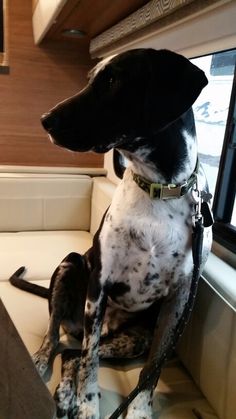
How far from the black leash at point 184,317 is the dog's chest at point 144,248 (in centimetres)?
4

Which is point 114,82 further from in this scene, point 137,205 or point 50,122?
point 137,205

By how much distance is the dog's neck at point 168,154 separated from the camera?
996mm

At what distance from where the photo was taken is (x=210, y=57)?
1.56 meters

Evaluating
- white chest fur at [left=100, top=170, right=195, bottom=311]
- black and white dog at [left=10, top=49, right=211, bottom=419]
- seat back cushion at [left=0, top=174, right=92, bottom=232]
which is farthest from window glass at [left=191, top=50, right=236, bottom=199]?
seat back cushion at [left=0, top=174, right=92, bottom=232]

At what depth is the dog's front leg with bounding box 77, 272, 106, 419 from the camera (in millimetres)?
1057

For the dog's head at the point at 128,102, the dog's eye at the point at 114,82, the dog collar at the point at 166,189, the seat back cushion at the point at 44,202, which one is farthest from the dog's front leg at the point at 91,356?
the seat back cushion at the point at 44,202

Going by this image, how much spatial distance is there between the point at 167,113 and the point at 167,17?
53 cm

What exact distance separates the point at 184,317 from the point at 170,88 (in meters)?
0.63

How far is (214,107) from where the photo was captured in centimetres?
158

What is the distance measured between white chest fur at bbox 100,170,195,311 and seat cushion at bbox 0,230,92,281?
2.69 ft

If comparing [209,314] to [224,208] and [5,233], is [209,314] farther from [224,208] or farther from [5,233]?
[5,233]

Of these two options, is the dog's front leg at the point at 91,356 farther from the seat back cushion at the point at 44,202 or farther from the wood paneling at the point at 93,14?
the seat back cushion at the point at 44,202

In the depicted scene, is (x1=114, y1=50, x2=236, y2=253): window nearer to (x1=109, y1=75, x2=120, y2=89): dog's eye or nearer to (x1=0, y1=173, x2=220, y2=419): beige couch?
(x1=109, y1=75, x2=120, y2=89): dog's eye

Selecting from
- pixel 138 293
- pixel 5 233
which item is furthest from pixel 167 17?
pixel 5 233
